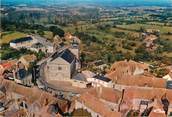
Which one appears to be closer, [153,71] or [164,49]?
[153,71]

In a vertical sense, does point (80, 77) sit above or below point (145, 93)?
below

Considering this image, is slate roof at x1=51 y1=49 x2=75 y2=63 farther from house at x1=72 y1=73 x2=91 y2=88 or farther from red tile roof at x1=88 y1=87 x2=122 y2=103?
red tile roof at x1=88 y1=87 x2=122 y2=103

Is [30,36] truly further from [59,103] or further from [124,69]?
[59,103]

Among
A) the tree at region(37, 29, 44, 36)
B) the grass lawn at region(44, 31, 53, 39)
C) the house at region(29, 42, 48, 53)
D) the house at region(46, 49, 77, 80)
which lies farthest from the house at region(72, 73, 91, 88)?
the tree at region(37, 29, 44, 36)

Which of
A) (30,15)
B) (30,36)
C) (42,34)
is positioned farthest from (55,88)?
(30,15)

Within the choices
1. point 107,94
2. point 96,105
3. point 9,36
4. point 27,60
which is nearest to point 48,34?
point 9,36

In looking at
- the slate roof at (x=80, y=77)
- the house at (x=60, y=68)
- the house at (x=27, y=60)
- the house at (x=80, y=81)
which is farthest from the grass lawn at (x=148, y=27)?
the house at (x=80, y=81)

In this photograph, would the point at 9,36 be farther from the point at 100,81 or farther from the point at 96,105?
the point at 96,105

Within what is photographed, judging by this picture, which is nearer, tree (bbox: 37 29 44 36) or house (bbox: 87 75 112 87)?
house (bbox: 87 75 112 87)
